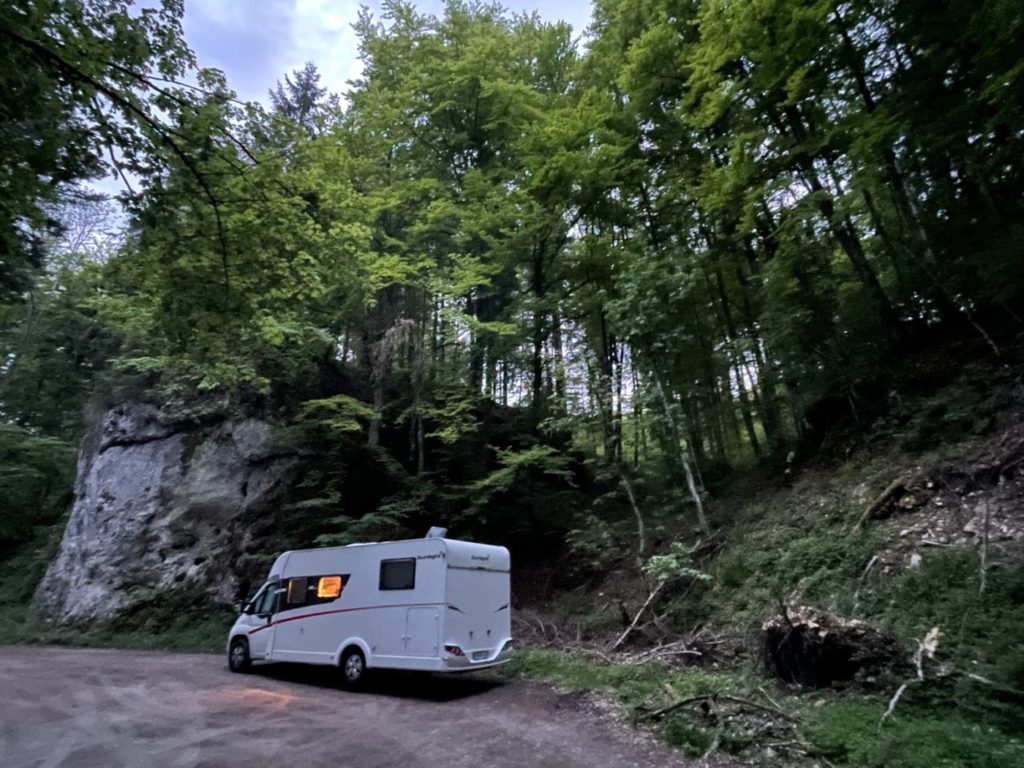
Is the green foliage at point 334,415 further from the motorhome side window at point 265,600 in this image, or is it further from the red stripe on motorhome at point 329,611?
the red stripe on motorhome at point 329,611

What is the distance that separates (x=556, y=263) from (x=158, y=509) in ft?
48.6

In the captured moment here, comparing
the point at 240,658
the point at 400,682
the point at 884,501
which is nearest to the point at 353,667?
the point at 400,682

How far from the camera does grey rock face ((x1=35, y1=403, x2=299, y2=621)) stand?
16.5m

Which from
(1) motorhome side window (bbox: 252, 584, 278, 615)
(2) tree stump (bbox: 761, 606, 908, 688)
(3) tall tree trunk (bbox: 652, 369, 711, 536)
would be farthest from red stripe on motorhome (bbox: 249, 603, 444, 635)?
(3) tall tree trunk (bbox: 652, 369, 711, 536)

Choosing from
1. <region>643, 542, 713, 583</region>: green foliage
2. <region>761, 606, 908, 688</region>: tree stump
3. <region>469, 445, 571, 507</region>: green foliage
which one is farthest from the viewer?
<region>469, 445, 571, 507</region>: green foliage

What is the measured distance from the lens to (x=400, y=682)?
1018 cm

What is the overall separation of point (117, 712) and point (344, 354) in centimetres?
1564

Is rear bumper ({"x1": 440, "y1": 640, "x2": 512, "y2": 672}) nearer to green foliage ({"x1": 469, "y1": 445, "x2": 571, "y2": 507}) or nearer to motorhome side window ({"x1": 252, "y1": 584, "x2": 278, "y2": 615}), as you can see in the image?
motorhome side window ({"x1": 252, "y1": 584, "x2": 278, "y2": 615})

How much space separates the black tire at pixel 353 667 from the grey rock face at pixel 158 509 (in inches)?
314

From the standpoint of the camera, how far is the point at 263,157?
5840 millimetres

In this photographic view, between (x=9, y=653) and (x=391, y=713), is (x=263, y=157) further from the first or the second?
(x=9, y=653)

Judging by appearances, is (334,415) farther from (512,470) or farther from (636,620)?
(636,620)

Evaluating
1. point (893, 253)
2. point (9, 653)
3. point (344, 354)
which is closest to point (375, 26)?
point (344, 354)

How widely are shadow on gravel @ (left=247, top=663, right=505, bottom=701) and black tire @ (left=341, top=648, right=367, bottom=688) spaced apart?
0.13 m
